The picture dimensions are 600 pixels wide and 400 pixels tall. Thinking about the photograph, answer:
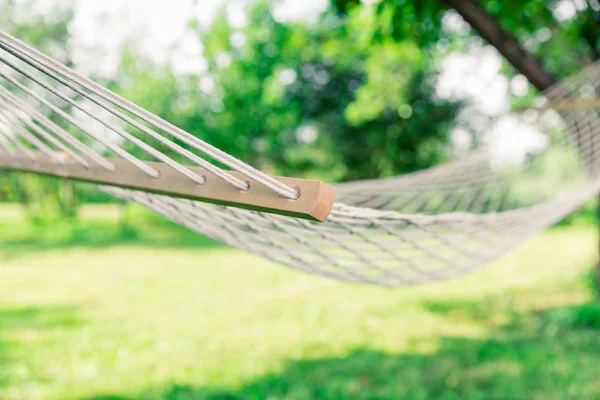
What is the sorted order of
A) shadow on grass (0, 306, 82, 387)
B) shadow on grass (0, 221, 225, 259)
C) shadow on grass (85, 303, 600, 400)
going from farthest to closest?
1. shadow on grass (0, 221, 225, 259)
2. shadow on grass (0, 306, 82, 387)
3. shadow on grass (85, 303, 600, 400)

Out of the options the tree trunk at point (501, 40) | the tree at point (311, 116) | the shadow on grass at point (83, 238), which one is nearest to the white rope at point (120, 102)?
the tree trunk at point (501, 40)

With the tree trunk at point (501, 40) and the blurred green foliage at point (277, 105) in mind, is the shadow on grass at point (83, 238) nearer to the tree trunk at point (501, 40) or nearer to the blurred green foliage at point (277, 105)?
the blurred green foliage at point (277, 105)

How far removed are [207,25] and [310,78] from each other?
726 centimetres

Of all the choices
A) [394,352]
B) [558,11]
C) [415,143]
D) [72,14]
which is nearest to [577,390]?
[394,352]

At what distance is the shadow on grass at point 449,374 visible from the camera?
2.24 m

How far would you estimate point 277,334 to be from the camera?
10.3 feet

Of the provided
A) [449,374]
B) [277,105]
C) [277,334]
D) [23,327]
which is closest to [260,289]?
[277,334]

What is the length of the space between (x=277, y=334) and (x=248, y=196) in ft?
8.37

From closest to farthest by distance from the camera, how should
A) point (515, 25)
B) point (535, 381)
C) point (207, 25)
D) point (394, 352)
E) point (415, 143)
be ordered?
point (535, 381) < point (394, 352) < point (515, 25) < point (207, 25) < point (415, 143)

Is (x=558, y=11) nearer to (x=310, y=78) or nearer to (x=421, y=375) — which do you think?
(x=421, y=375)

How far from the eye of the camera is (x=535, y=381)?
239cm

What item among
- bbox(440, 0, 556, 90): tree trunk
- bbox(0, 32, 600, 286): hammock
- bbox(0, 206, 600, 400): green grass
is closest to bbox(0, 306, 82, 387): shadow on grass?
bbox(0, 206, 600, 400): green grass

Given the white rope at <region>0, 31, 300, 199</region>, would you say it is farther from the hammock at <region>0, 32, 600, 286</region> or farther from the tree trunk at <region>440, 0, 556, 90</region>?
the tree trunk at <region>440, 0, 556, 90</region>

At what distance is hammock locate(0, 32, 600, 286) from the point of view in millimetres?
661
